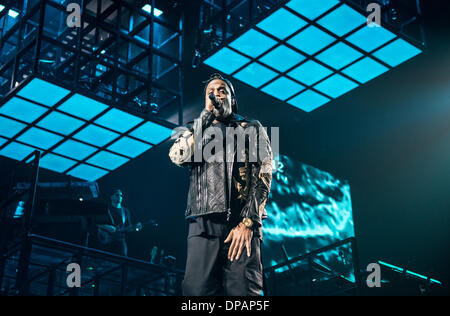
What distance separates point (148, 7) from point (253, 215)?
10.4 meters

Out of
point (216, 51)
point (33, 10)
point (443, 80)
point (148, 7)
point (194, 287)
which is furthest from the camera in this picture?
point (443, 80)

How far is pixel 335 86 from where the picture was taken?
515 inches

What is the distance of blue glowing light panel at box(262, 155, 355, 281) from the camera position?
1447 centimetres

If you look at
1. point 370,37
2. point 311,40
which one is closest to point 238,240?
point 311,40

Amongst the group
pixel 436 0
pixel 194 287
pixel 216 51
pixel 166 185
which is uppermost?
pixel 436 0

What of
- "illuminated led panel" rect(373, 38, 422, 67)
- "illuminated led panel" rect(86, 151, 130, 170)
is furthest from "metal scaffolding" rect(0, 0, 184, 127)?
"illuminated led panel" rect(373, 38, 422, 67)

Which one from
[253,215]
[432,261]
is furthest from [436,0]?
[253,215]

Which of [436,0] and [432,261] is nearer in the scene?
[436,0]

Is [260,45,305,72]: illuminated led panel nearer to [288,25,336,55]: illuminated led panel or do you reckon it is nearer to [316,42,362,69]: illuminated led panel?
[288,25,336,55]: illuminated led panel

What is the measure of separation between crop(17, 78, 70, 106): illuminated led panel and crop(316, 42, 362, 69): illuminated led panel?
5.13m

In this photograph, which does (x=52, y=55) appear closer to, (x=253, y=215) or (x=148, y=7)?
(x=148, y=7)

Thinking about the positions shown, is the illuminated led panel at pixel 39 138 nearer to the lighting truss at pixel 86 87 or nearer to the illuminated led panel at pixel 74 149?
the lighting truss at pixel 86 87

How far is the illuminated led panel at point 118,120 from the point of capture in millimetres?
11711

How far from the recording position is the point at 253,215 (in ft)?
10.6
